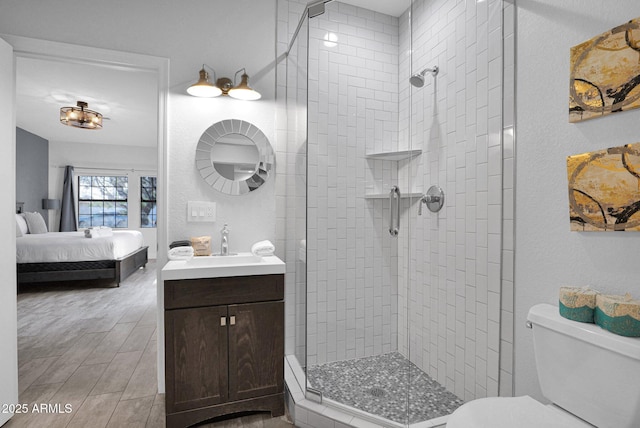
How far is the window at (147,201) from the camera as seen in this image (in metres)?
7.81

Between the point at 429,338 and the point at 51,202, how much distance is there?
8000 mm

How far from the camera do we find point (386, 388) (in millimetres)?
1912

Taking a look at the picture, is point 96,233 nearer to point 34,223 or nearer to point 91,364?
point 34,223

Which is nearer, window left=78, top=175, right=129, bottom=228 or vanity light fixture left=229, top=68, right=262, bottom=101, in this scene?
vanity light fixture left=229, top=68, right=262, bottom=101

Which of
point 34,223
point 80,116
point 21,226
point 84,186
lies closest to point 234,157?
point 80,116

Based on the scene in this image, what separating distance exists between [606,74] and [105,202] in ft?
29.0

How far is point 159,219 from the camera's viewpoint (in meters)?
2.15

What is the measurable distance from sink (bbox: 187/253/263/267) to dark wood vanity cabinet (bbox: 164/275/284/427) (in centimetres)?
22

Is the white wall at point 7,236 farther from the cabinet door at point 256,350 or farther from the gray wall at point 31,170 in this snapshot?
the gray wall at point 31,170

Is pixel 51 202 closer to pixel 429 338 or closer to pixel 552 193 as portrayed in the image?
pixel 429 338

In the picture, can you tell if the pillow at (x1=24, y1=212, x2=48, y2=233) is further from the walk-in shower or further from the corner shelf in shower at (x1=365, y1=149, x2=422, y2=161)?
the corner shelf in shower at (x1=365, y1=149, x2=422, y2=161)

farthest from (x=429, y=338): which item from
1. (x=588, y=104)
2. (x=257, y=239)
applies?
(x=588, y=104)

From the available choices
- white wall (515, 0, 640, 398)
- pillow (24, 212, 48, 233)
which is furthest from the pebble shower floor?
pillow (24, 212, 48, 233)

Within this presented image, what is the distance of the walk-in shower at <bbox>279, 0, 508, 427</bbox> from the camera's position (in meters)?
1.89
